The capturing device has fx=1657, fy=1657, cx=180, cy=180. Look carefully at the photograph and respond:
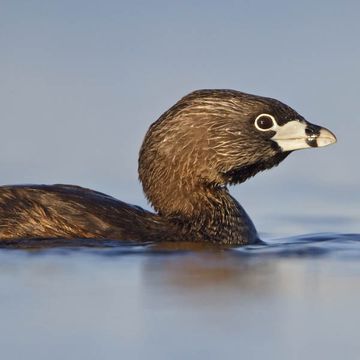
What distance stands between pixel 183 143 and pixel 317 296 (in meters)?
4.20

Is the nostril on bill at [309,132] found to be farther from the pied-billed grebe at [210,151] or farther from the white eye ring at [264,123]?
the white eye ring at [264,123]

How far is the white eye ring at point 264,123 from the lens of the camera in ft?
48.4

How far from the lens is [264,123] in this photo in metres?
14.8

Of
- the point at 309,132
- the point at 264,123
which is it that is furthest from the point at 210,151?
the point at 309,132

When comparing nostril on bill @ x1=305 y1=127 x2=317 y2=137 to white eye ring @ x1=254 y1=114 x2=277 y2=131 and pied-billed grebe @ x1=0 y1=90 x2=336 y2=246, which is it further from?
white eye ring @ x1=254 y1=114 x2=277 y2=131

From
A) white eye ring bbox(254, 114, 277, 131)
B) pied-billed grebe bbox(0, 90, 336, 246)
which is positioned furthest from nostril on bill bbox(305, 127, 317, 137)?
white eye ring bbox(254, 114, 277, 131)

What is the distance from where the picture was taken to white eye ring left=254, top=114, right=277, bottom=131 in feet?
48.4

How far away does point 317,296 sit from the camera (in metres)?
10.7

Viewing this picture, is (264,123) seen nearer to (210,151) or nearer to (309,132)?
(309,132)

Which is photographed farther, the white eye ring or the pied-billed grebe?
the white eye ring

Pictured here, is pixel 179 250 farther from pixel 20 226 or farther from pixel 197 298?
pixel 197 298

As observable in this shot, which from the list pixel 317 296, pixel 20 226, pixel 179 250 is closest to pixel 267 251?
pixel 179 250

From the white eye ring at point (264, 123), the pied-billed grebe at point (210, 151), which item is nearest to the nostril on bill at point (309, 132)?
the pied-billed grebe at point (210, 151)

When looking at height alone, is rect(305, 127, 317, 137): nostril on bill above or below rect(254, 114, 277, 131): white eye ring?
below
